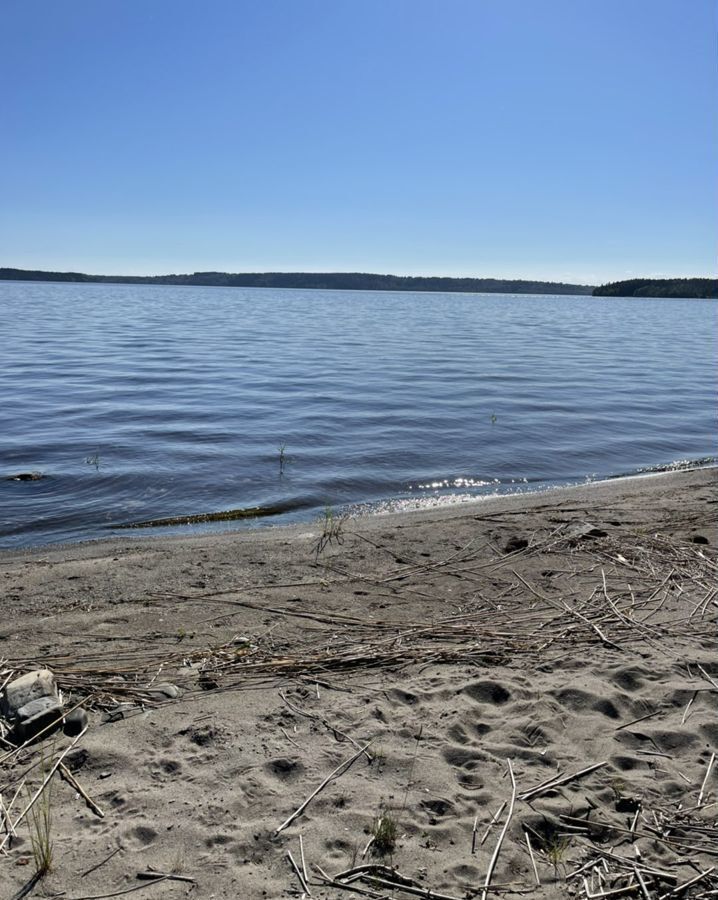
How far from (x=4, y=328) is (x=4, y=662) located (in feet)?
108

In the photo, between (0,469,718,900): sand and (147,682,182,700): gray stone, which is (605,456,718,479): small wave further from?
(147,682,182,700): gray stone

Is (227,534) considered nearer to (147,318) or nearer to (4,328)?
(4,328)

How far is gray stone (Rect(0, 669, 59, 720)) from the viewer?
362 cm

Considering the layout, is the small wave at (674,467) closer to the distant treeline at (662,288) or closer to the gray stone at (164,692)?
→ the gray stone at (164,692)

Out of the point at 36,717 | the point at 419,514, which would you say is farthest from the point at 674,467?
the point at 36,717

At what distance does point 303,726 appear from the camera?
3582 mm

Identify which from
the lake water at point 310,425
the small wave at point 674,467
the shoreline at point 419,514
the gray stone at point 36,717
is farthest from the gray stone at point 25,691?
the small wave at point 674,467

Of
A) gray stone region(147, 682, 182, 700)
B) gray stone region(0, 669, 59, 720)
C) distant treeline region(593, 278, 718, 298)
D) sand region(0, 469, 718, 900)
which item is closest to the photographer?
sand region(0, 469, 718, 900)

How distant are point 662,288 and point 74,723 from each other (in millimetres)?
148501

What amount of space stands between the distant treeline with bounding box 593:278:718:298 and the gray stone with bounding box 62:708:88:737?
142 metres

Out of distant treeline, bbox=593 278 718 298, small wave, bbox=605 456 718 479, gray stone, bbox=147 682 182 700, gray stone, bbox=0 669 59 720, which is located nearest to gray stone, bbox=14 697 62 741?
gray stone, bbox=0 669 59 720

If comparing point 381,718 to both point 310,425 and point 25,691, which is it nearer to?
point 25,691

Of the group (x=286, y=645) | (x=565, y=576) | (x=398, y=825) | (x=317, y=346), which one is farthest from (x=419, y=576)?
(x=317, y=346)

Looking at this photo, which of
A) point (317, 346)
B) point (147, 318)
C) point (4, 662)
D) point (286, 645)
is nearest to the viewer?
point (4, 662)
